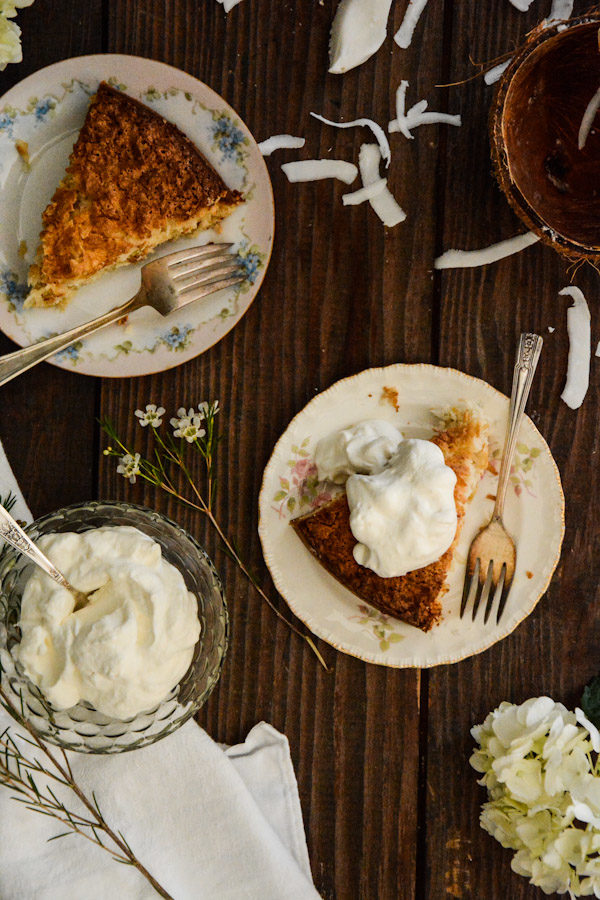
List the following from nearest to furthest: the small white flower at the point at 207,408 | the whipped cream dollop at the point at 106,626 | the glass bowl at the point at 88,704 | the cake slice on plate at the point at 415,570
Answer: the whipped cream dollop at the point at 106,626 < the glass bowl at the point at 88,704 < the cake slice on plate at the point at 415,570 < the small white flower at the point at 207,408

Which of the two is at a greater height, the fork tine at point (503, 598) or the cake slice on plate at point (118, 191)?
the cake slice on plate at point (118, 191)

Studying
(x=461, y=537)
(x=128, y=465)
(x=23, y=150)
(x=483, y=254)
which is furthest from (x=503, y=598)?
(x=23, y=150)

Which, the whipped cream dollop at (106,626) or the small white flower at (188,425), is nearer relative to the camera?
the whipped cream dollop at (106,626)

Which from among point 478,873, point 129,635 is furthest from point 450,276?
point 478,873

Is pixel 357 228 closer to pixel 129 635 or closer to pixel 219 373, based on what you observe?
pixel 219 373

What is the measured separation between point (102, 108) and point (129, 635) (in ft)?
3.39

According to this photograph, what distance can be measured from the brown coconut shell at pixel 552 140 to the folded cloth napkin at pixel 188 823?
1168 millimetres

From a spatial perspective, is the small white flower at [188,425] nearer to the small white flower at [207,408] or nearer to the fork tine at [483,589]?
the small white flower at [207,408]

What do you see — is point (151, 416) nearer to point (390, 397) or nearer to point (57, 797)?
point (390, 397)

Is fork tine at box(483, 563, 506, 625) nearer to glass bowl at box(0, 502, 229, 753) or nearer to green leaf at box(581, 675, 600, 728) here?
green leaf at box(581, 675, 600, 728)

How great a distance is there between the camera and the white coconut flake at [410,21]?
1643 millimetres

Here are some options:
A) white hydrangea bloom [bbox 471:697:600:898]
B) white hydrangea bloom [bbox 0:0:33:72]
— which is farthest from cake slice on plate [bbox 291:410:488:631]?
white hydrangea bloom [bbox 0:0:33:72]

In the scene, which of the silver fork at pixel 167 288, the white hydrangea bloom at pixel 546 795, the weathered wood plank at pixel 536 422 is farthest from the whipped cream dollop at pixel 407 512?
the silver fork at pixel 167 288

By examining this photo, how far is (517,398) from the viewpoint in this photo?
161 centimetres
